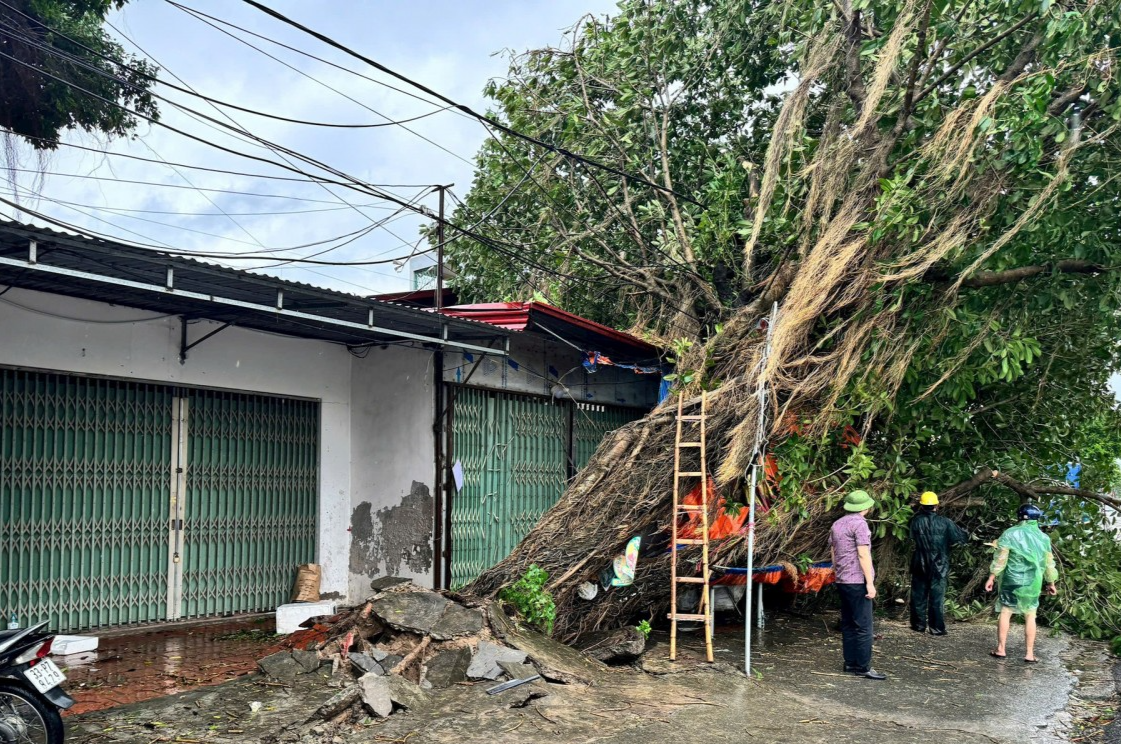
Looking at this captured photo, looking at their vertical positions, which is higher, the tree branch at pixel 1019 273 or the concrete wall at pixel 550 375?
the tree branch at pixel 1019 273

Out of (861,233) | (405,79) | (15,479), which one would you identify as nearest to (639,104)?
(861,233)

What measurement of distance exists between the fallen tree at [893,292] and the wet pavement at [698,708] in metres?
1.49

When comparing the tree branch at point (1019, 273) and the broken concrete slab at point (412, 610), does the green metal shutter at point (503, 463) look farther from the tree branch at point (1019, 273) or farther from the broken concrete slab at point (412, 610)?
the tree branch at point (1019, 273)

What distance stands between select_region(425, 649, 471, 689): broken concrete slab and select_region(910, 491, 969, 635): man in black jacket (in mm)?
5545

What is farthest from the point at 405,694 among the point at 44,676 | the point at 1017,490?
the point at 1017,490

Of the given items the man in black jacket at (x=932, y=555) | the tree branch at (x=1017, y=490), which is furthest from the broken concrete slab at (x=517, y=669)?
the tree branch at (x=1017, y=490)

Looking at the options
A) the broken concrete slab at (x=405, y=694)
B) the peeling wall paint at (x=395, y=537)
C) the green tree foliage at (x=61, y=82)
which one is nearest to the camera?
the broken concrete slab at (x=405, y=694)

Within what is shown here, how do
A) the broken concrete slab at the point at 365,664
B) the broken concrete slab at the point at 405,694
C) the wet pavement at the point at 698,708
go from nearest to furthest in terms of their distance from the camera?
the wet pavement at the point at 698,708
the broken concrete slab at the point at 405,694
the broken concrete slab at the point at 365,664

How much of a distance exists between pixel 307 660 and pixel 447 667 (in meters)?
1.15

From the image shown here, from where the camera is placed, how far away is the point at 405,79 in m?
7.34

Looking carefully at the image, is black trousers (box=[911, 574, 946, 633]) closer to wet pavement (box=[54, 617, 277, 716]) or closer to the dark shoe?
the dark shoe

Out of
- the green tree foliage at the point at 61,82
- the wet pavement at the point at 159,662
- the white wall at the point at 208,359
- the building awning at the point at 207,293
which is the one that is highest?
the green tree foliage at the point at 61,82

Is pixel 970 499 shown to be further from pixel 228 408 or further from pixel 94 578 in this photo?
pixel 94 578

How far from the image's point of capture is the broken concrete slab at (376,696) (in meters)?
5.95
